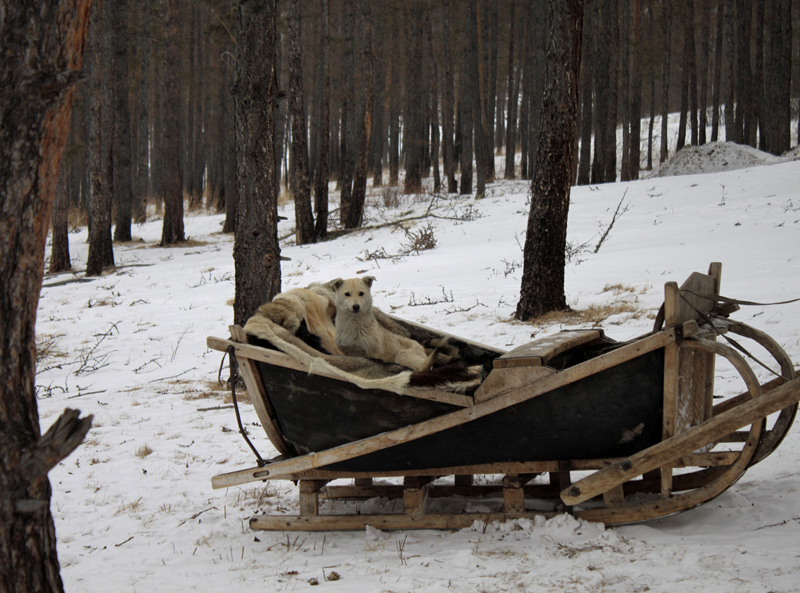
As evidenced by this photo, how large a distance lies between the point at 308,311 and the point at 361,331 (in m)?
0.47

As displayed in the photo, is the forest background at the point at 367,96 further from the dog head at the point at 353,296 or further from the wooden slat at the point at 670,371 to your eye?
the wooden slat at the point at 670,371

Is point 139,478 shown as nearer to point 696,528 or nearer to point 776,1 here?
point 696,528

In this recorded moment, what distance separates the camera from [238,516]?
4605mm

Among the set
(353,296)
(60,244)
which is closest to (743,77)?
(60,244)

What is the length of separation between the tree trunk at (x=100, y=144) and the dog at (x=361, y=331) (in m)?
14.0

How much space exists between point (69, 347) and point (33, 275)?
337 inches

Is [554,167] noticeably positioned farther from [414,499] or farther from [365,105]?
[365,105]

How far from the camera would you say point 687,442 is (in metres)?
3.37

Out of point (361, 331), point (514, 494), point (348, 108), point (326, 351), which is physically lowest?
point (514, 494)

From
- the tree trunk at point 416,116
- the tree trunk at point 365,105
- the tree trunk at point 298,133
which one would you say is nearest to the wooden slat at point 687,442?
the tree trunk at point 298,133

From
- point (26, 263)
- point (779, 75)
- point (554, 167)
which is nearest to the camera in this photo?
point (26, 263)

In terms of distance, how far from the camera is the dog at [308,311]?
15.2ft

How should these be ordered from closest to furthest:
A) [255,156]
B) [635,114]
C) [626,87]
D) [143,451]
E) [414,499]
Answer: [414,499] < [143,451] < [255,156] < [635,114] < [626,87]

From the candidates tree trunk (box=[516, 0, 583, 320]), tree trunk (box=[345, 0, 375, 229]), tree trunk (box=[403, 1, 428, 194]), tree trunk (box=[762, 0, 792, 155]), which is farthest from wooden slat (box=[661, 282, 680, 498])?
tree trunk (box=[762, 0, 792, 155])
